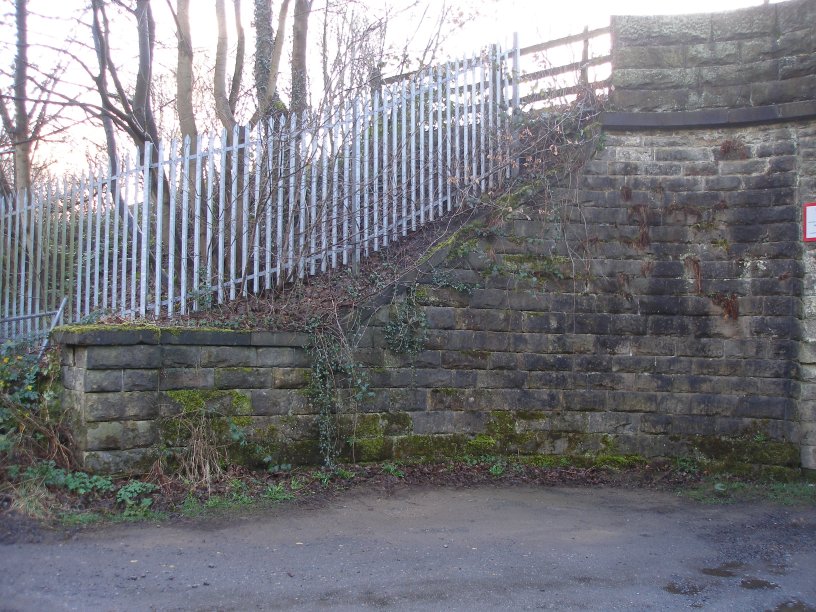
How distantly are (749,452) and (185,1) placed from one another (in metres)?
8.45

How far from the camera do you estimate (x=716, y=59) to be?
7.61 meters

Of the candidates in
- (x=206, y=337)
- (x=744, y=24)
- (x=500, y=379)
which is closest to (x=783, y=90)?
(x=744, y=24)

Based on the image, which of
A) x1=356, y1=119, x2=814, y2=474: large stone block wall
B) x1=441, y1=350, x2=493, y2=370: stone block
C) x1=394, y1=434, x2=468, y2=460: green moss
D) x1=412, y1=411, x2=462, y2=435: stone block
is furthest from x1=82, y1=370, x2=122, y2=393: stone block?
x1=441, y1=350, x2=493, y2=370: stone block

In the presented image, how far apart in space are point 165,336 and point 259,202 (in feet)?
5.82

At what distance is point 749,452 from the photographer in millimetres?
7117

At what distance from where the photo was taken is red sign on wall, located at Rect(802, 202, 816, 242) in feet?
23.2

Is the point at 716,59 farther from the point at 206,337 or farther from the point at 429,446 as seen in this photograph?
the point at 206,337

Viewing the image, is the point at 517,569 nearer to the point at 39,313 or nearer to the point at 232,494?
the point at 232,494

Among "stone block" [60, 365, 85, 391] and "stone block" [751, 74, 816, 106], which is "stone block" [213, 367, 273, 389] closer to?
"stone block" [60, 365, 85, 391]

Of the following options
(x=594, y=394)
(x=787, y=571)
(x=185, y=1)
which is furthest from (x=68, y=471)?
(x=185, y=1)

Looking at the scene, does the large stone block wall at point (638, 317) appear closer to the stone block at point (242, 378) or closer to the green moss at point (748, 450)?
the green moss at point (748, 450)

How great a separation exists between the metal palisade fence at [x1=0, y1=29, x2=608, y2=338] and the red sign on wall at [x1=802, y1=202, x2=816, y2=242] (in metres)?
2.62

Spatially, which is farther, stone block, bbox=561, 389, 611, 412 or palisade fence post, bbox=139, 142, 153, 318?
stone block, bbox=561, 389, 611, 412

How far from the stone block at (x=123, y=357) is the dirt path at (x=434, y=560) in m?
1.35
